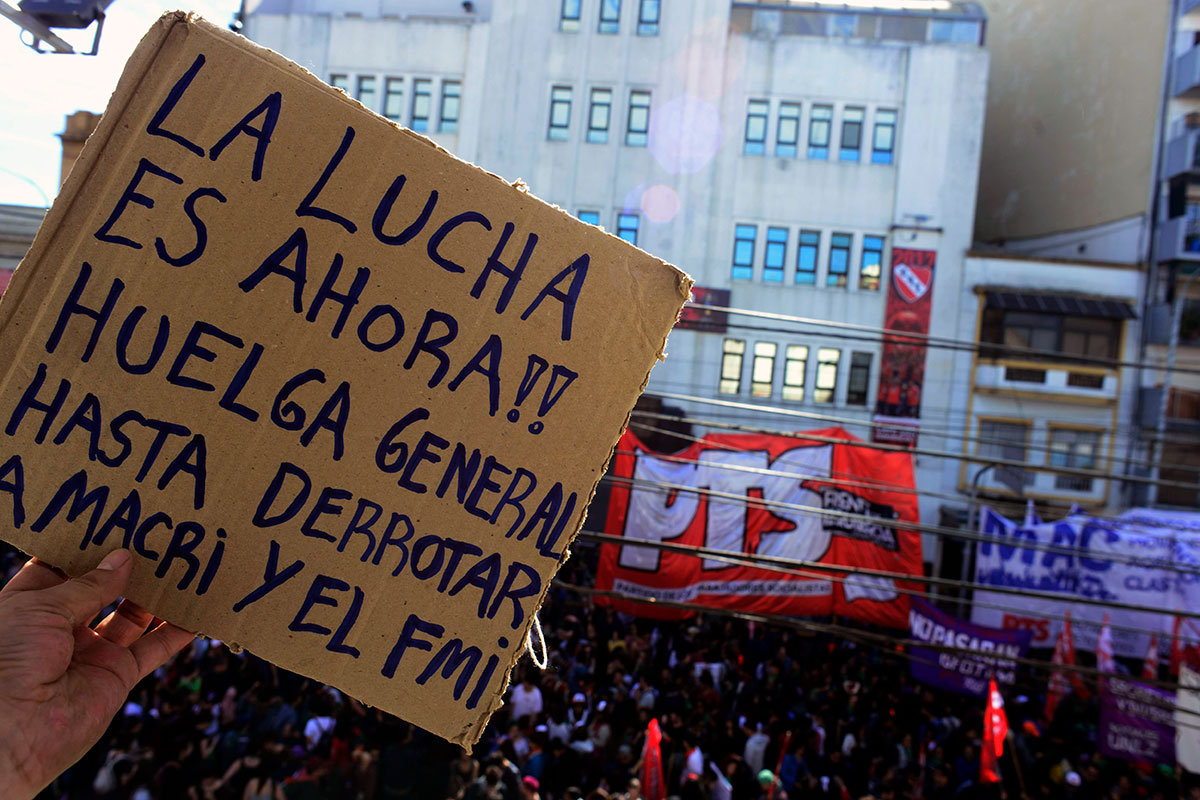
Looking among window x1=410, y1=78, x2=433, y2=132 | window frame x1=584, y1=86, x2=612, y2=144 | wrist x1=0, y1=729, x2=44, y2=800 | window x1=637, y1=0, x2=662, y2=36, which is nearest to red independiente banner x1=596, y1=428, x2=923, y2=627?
wrist x1=0, y1=729, x2=44, y2=800

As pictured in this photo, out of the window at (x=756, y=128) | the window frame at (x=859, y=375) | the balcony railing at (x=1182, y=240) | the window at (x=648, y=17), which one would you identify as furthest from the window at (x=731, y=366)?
the balcony railing at (x=1182, y=240)

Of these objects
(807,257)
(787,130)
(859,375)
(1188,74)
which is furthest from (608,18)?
(1188,74)

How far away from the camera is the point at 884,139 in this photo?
918 inches

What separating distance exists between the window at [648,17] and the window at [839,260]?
24.2 feet

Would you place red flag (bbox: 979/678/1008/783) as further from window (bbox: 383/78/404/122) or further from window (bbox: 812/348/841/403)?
window (bbox: 383/78/404/122)

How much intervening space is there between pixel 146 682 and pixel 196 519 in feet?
29.2

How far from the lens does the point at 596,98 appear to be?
2397 cm

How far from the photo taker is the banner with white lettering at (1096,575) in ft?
38.7

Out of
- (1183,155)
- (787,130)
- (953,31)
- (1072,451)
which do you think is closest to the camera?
(1183,155)

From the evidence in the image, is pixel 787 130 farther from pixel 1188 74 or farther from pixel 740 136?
pixel 1188 74

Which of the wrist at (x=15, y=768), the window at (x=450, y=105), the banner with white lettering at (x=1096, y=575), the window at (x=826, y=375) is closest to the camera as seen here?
the wrist at (x=15, y=768)

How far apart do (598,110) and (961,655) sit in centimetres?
1810

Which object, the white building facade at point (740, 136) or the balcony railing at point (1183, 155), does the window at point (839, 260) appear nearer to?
the white building facade at point (740, 136)

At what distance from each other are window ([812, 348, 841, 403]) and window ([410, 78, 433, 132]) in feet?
40.6
